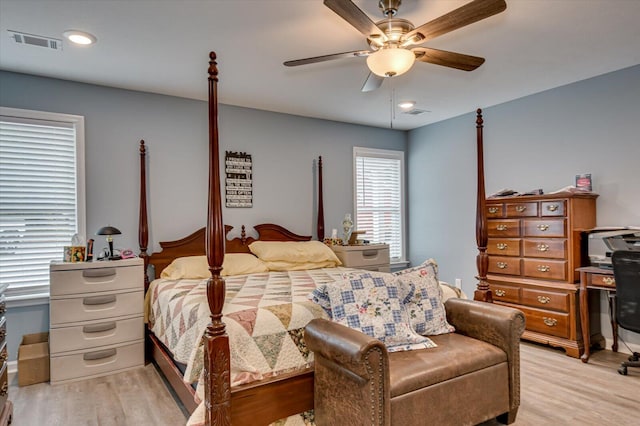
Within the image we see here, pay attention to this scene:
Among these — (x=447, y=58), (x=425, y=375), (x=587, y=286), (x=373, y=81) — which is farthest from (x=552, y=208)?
(x=425, y=375)

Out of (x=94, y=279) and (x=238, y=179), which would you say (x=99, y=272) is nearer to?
(x=94, y=279)

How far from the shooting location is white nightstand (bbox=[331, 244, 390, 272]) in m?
4.51

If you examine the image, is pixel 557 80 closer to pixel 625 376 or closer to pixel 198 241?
pixel 625 376

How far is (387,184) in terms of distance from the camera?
574cm

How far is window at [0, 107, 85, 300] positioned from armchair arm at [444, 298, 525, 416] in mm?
3387

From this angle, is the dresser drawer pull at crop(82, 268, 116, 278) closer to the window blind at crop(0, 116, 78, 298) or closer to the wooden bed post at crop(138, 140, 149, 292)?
the wooden bed post at crop(138, 140, 149, 292)

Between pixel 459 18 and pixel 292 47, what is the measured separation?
1.38 metres

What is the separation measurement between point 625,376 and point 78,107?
5.17m

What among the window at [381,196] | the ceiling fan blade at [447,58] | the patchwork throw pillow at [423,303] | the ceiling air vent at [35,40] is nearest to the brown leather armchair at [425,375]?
the patchwork throw pillow at [423,303]

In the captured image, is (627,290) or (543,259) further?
(543,259)

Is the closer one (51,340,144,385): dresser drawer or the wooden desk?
(51,340,144,385): dresser drawer

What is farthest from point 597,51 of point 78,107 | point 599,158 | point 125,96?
point 78,107

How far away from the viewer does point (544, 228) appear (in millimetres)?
3762

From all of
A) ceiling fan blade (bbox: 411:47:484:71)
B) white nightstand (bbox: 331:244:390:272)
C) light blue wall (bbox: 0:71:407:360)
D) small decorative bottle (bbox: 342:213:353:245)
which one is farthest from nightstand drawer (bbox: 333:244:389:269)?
ceiling fan blade (bbox: 411:47:484:71)
